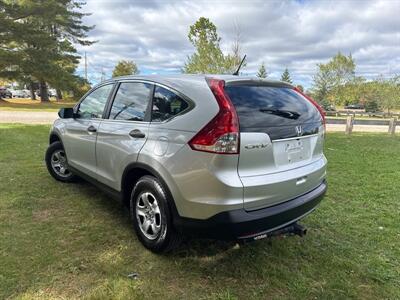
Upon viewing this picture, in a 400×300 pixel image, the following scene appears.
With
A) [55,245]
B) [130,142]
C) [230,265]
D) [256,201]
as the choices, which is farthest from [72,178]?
[256,201]

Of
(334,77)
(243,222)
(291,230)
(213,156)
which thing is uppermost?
(334,77)

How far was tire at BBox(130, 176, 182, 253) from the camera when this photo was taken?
9.25 ft

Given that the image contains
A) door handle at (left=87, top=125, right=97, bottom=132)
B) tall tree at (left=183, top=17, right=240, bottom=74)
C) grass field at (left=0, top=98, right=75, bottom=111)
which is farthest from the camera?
grass field at (left=0, top=98, right=75, bottom=111)

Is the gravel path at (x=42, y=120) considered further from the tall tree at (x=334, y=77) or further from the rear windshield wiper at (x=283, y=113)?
the tall tree at (x=334, y=77)

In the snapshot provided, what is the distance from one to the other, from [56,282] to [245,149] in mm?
1815

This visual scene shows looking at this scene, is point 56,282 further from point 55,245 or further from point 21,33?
point 21,33

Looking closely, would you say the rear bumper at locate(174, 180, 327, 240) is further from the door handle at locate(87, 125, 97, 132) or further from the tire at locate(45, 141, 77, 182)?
the tire at locate(45, 141, 77, 182)

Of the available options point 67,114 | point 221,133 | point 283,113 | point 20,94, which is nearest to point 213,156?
point 221,133

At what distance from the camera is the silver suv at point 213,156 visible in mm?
2469

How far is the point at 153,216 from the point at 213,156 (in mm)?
957

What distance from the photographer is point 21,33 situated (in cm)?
2567

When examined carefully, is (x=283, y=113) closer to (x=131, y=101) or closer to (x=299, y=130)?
(x=299, y=130)

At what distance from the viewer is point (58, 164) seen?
5141 millimetres

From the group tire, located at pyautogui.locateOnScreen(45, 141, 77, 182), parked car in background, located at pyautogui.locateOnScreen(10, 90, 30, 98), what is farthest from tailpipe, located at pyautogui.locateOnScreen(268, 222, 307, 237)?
parked car in background, located at pyautogui.locateOnScreen(10, 90, 30, 98)
